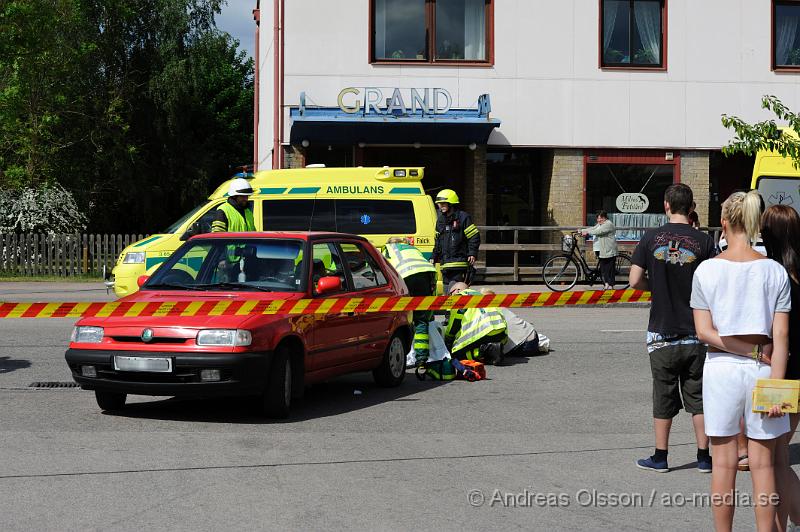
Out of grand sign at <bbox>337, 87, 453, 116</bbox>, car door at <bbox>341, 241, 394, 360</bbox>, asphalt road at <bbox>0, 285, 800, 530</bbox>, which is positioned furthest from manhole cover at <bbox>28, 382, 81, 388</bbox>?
grand sign at <bbox>337, 87, 453, 116</bbox>

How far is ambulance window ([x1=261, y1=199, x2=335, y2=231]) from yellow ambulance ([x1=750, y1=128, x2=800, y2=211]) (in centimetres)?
638

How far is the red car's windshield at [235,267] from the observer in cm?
895

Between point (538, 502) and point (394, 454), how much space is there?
57.5 inches

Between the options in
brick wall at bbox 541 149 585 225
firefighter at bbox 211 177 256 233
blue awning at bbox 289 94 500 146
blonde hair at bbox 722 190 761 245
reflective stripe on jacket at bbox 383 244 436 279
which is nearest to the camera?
blonde hair at bbox 722 190 761 245

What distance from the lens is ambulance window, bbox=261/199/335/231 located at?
16.7 m

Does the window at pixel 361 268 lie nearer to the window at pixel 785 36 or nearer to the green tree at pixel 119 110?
the window at pixel 785 36

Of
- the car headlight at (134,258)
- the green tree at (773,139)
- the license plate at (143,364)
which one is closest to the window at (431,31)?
the car headlight at (134,258)

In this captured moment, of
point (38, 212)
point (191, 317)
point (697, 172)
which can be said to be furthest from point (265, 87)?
point (191, 317)

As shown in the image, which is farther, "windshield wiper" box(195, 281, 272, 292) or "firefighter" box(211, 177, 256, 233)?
"firefighter" box(211, 177, 256, 233)

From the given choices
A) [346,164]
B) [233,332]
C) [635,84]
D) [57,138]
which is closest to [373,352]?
[233,332]

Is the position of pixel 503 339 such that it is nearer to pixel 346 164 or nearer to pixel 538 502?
pixel 538 502

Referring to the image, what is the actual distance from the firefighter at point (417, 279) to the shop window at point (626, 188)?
15.3 meters

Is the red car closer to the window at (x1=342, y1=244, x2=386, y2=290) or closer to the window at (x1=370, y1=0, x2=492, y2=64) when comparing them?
the window at (x1=342, y1=244, x2=386, y2=290)

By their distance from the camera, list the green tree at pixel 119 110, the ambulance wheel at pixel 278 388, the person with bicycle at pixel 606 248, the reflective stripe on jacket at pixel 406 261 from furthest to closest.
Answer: the green tree at pixel 119 110, the person with bicycle at pixel 606 248, the reflective stripe on jacket at pixel 406 261, the ambulance wheel at pixel 278 388
